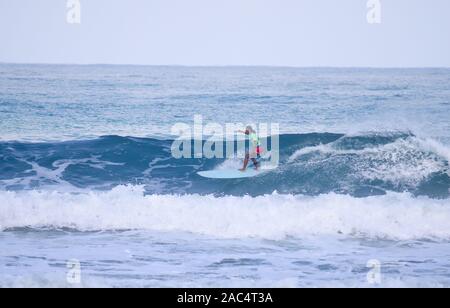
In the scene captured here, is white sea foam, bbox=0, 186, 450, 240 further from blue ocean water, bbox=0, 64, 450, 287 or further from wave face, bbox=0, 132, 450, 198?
wave face, bbox=0, 132, 450, 198

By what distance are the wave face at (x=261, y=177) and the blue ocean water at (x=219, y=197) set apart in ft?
0.16

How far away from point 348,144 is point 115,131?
318 inches

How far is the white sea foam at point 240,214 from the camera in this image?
1084cm

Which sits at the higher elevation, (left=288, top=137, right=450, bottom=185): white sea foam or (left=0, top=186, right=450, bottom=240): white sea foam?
(left=288, top=137, right=450, bottom=185): white sea foam

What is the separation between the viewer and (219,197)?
13.4 metres

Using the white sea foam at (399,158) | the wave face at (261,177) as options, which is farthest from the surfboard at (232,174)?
the white sea foam at (399,158)

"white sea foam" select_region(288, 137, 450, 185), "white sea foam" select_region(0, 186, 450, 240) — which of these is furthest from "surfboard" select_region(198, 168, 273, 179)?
"white sea foam" select_region(288, 137, 450, 185)

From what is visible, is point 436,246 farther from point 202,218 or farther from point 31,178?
point 31,178

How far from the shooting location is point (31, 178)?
14758 mm

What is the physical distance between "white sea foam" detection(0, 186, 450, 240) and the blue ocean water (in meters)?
0.04

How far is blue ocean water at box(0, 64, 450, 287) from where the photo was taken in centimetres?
876

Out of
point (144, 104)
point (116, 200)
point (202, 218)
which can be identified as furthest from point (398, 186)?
point (144, 104)

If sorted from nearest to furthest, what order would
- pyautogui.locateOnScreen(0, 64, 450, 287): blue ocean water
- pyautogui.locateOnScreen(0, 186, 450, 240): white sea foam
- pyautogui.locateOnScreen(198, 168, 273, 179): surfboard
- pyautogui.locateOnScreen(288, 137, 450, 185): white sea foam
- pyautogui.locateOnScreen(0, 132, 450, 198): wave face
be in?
pyautogui.locateOnScreen(0, 64, 450, 287): blue ocean water → pyautogui.locateOnScreen(0, 186, 450, 240): white sea foam → pyautogui.locateOnScreen(198, 168, 273, 179): surfboard → pyautogui.locateOnScreen(0, 132, 450, 198): wave face → pyautogui.locateOnScreen(288, 137, 450, 185): white sea foam

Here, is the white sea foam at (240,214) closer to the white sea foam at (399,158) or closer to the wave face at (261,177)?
the wave face at (261,177)
